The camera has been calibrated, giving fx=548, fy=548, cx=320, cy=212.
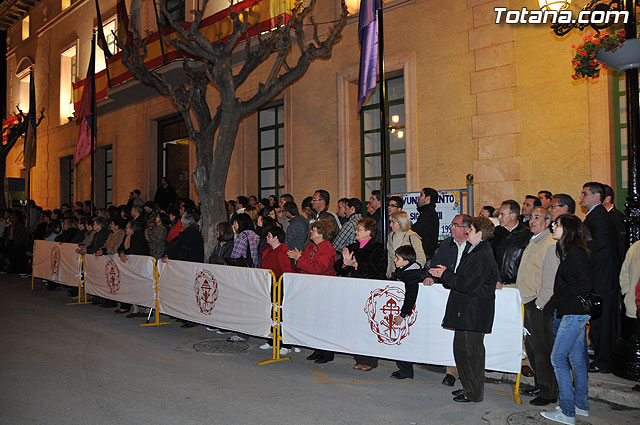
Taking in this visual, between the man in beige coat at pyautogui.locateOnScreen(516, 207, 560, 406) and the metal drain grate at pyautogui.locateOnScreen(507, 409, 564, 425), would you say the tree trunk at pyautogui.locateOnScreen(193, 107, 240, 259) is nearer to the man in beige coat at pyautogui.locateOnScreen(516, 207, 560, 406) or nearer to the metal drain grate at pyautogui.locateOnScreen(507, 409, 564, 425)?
the man in beige coat at pyautogui.locateOnScreen(516, 207, 560, 406)

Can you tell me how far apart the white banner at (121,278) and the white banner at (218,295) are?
474 millimetres

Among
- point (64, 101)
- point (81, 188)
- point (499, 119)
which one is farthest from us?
point (64, 101)

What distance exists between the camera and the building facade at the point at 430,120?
33.2 ft

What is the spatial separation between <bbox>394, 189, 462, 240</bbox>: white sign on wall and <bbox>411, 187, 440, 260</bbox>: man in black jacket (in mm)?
1001

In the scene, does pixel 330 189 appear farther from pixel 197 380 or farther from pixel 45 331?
pixel 197 380

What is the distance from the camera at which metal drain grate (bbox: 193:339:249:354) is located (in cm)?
794

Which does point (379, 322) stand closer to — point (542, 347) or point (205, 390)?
point (542, 347)

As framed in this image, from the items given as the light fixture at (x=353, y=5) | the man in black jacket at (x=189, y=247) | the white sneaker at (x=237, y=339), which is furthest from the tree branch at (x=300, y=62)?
the white sneaker at (x=237, y=339)

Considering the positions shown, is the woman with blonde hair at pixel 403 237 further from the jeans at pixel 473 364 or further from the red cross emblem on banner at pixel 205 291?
the red cross emblem on banner at pixel 205 291

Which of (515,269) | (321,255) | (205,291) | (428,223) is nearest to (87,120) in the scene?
(205,291)

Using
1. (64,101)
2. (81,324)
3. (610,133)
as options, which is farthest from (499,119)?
(64,101)

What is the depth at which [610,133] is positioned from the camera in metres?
9.68

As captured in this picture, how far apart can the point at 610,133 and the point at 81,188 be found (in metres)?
22.2

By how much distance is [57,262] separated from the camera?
13758 millimetres
